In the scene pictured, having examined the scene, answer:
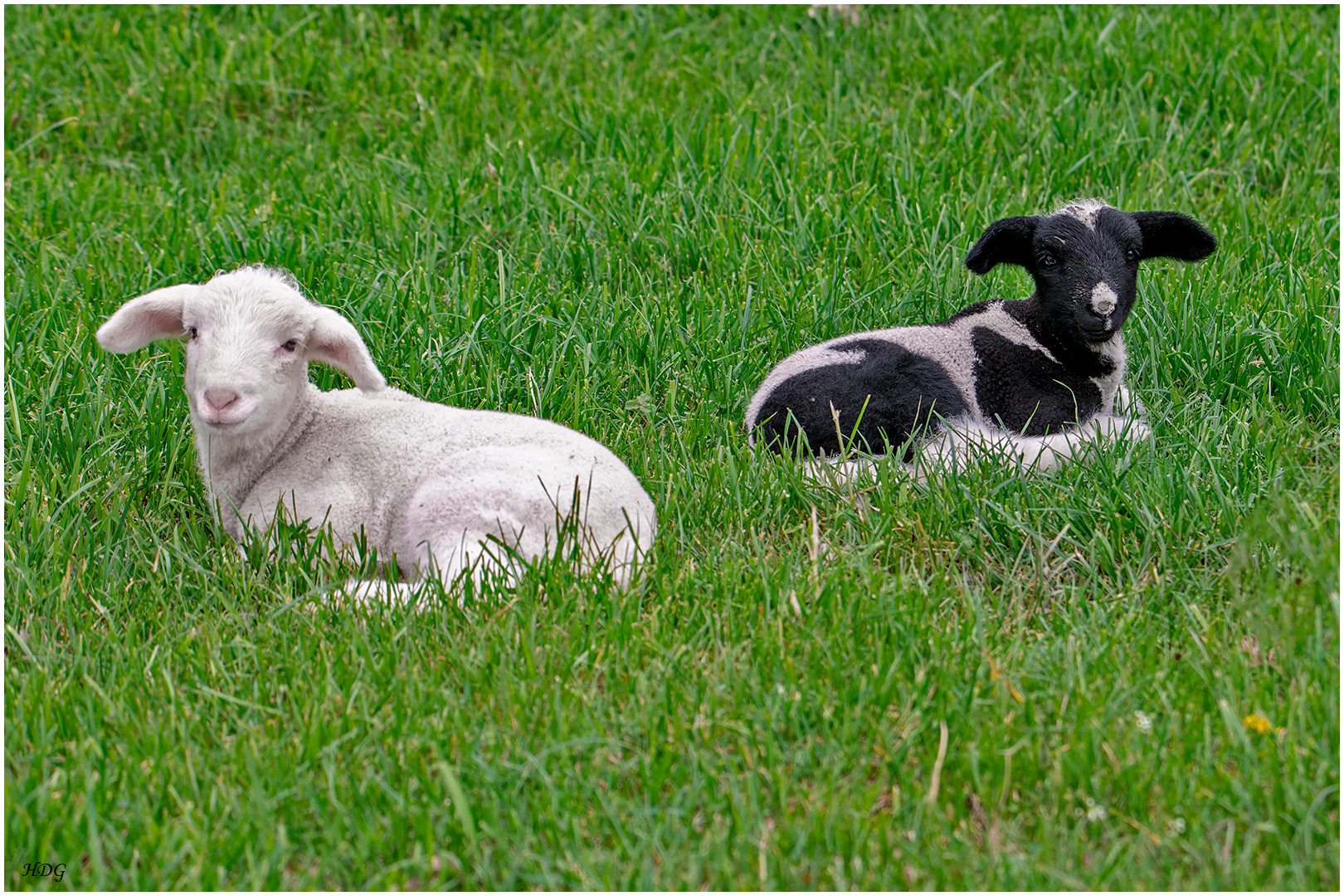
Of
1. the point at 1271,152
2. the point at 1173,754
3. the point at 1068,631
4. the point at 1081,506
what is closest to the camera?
the point at 1173,754

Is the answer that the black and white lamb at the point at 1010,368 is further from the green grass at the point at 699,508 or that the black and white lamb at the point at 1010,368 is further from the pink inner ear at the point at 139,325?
the pink inner ear at the point at 139,325

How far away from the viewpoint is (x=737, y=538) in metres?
3.67

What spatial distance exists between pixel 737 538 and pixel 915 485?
0.56 m

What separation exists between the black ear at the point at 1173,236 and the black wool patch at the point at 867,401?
0.85 m

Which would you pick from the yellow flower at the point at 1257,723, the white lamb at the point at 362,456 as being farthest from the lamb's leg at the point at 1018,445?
the yellow flower at the point at 1257,723

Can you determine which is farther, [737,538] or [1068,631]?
[737,538]

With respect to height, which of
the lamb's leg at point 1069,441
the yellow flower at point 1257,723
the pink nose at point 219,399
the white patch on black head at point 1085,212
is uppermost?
the white patch on black head at point 1085,212

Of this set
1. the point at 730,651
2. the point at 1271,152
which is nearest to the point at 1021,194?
the point at 1271,152

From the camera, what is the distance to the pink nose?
11.3 ft

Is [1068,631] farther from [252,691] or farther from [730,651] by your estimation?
[252,691]

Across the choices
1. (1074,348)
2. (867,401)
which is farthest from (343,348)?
(1074,348)

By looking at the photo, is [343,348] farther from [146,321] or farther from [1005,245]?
[1005,245]

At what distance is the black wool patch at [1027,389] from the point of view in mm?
4117

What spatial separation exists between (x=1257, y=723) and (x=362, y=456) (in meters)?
2.42
